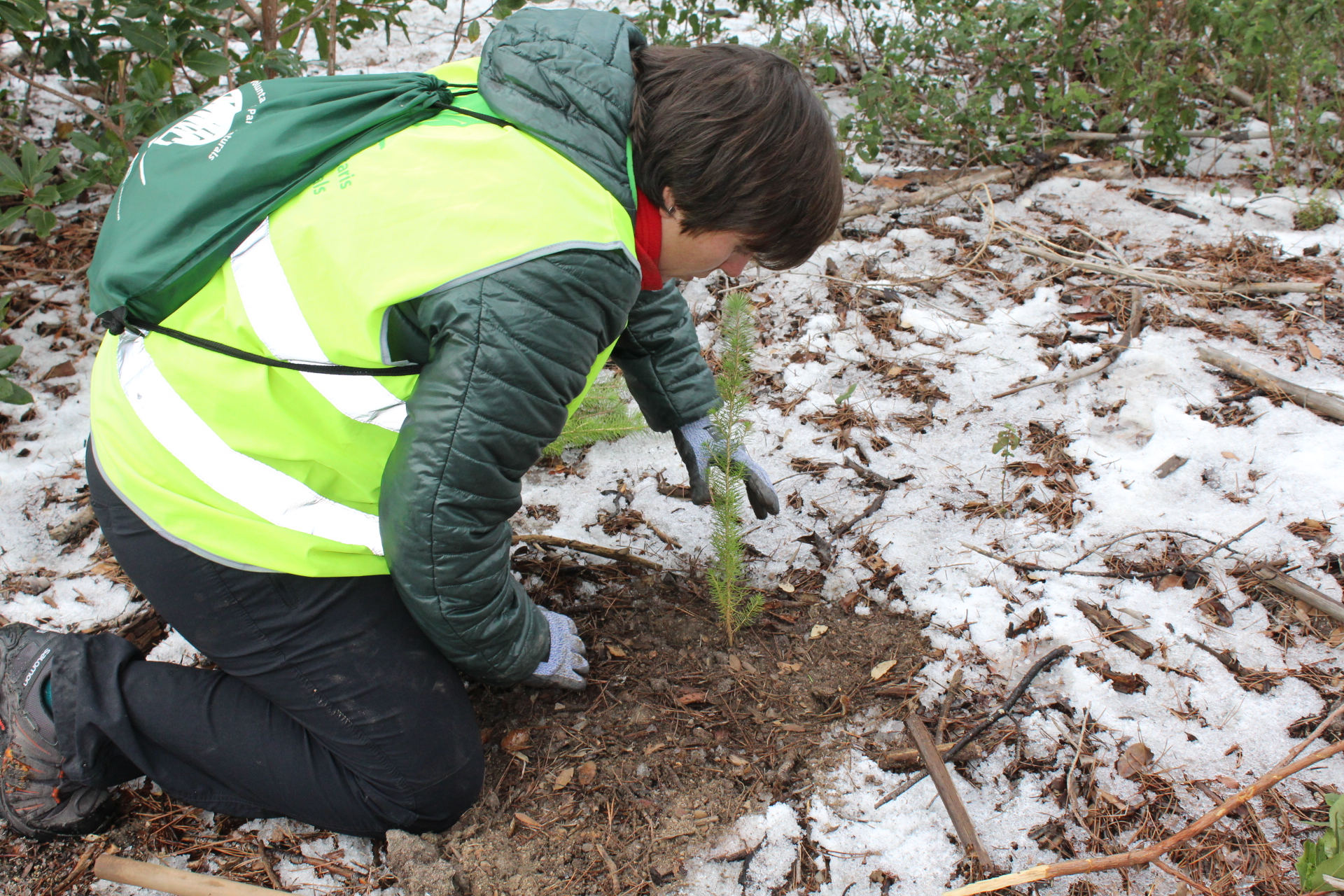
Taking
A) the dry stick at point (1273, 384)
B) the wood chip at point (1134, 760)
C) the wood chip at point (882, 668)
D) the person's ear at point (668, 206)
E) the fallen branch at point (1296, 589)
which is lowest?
the wood chip at point (882, 668)

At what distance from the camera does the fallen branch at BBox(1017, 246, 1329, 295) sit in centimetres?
310

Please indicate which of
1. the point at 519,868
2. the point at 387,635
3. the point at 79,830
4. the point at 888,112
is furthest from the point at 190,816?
the point at 888,112

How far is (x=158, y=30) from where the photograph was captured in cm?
286

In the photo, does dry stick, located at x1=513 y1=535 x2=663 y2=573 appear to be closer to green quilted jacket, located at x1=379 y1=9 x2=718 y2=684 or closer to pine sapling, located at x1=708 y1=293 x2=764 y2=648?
pine sapling, located at x1=708 y1=293 x2=764 y2=648

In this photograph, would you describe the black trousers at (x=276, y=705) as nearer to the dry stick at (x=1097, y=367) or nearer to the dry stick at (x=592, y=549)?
the dry stick at (x=592, y=549)

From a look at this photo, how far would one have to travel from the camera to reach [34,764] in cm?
186

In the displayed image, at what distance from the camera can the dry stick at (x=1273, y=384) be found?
8.56 ft

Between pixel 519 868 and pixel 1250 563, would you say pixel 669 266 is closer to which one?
pixel 519 868

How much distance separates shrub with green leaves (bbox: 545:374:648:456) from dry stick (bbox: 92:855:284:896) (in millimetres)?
1496

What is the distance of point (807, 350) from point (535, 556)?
1.35 m

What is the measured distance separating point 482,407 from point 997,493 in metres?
1.77

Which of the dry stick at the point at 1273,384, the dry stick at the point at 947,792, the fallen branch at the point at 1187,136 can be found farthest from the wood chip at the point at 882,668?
the fallen branch at the point at 1187,136

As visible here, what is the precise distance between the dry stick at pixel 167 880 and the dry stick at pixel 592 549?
3.63 ft

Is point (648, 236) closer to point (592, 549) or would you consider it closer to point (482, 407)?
point (482, 407)
